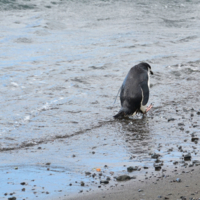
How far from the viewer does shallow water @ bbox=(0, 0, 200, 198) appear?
13.7 feet

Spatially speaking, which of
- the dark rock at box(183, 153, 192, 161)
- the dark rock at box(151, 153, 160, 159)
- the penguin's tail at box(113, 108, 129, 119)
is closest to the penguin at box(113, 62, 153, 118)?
the penguin's tail at box(113, 108, 129, 119)

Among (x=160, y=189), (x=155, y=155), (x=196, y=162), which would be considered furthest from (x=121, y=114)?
(x=160, y=189)

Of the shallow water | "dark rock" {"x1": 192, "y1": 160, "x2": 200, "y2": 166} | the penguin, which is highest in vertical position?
"dark rock" {"x1": 192, "y1": 160, "x2": 200, "y2": 166}

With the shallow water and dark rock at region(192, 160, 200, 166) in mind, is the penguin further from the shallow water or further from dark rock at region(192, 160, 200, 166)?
dark rock at region(192, 160, 200, 166)

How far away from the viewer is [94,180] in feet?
10.4

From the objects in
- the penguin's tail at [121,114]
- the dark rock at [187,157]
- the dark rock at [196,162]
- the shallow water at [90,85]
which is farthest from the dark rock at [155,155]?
the penguin's tail at [121,114]

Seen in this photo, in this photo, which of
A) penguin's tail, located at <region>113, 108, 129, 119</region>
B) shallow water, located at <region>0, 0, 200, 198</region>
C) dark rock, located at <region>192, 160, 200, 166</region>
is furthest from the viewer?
penguin's tail, located at <region>113, 108, 129, 119</region>

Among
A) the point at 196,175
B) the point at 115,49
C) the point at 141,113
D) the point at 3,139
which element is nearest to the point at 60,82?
the point at 141,113

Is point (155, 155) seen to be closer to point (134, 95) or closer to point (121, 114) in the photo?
point (121, 114)

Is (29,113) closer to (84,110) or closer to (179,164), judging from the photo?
(84,110)

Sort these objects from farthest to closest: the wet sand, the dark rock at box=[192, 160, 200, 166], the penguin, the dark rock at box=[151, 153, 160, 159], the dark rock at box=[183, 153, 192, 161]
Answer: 1. the penguin
2. the dark rock at box=[151, 153, 160, 159]
3. the dark rock at box=[183, 153, 192, 161]
4. the dark rock at box=[192, 160, 200, 166]
5. the wet sand

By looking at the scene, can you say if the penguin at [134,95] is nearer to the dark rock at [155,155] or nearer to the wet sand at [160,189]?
the dark rock at [155,155]

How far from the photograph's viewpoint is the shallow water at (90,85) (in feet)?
13.7

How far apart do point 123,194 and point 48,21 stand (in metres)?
15.3
